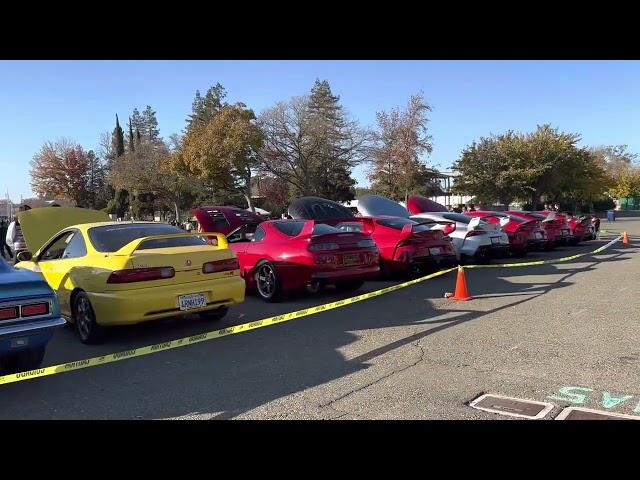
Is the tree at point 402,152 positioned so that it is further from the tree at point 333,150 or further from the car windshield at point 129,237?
the car windshield at point 129,237

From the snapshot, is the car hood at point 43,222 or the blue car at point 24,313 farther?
the car hood at point 43,222

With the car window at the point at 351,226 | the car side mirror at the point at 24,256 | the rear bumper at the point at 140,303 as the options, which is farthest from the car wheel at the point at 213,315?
the car window at the point at 351,226

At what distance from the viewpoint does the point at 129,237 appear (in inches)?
275

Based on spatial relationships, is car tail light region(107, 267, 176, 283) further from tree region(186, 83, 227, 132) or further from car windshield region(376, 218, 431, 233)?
tree region(186, 83, 227, 132)

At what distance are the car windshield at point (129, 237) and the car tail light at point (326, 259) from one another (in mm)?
1938

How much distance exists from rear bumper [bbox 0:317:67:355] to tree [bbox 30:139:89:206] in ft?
198

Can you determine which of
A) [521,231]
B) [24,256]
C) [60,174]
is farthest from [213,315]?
[60,174]

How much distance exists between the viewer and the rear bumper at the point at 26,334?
438 cm

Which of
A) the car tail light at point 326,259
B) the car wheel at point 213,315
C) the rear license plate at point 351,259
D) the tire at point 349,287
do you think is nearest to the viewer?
the car wheel at point 213,315

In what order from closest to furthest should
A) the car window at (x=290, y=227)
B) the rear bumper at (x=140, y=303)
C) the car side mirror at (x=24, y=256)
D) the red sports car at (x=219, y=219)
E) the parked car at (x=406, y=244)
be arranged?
1. the rear bumper at (x=140, y=303)
2. the car side mirror at (x=24, y=256)
3. the car window at (x=290, y=227)
4. the parked car at (x=406, y=244)
5. the red sports car at (x=219, y=219)

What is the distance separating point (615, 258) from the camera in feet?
48.4

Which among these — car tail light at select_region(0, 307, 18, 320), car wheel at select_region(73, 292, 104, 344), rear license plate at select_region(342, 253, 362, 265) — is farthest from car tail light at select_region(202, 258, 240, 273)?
car tail light at select_region(0, 307, 18, 320)
